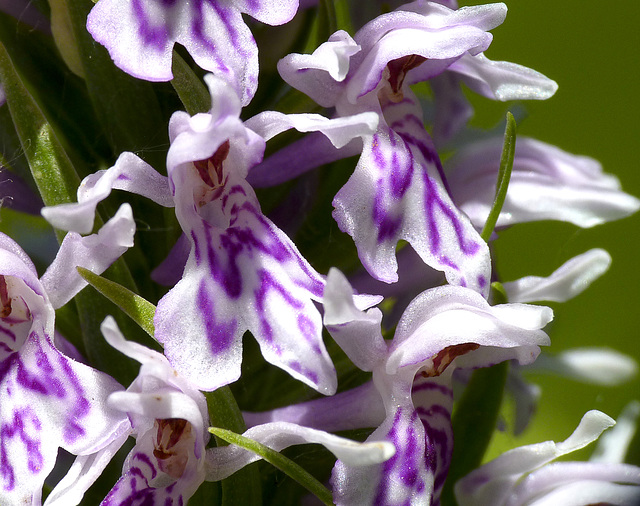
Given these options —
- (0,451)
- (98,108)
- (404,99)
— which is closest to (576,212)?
(404,99)

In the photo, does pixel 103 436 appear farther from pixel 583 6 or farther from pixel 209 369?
pixel 583 6

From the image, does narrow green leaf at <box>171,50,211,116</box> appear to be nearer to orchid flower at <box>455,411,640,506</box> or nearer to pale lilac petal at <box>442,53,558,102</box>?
pale lilac petal at <box>442,53,558,102</box>

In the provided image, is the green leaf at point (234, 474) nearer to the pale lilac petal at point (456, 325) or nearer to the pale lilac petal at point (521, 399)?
the pale lilac petal at point (456, 325)

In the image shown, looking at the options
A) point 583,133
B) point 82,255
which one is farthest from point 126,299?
point 583,133

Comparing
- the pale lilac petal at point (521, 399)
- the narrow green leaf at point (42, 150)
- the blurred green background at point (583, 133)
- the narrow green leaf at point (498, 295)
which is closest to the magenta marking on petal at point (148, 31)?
the narrow green leaf at point (42, 150)

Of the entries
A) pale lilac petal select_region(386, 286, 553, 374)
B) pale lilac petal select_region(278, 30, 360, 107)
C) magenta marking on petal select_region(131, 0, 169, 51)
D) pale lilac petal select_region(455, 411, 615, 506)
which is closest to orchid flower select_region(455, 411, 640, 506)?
pale lilac petal select_region(455, 411, 615, 506)
